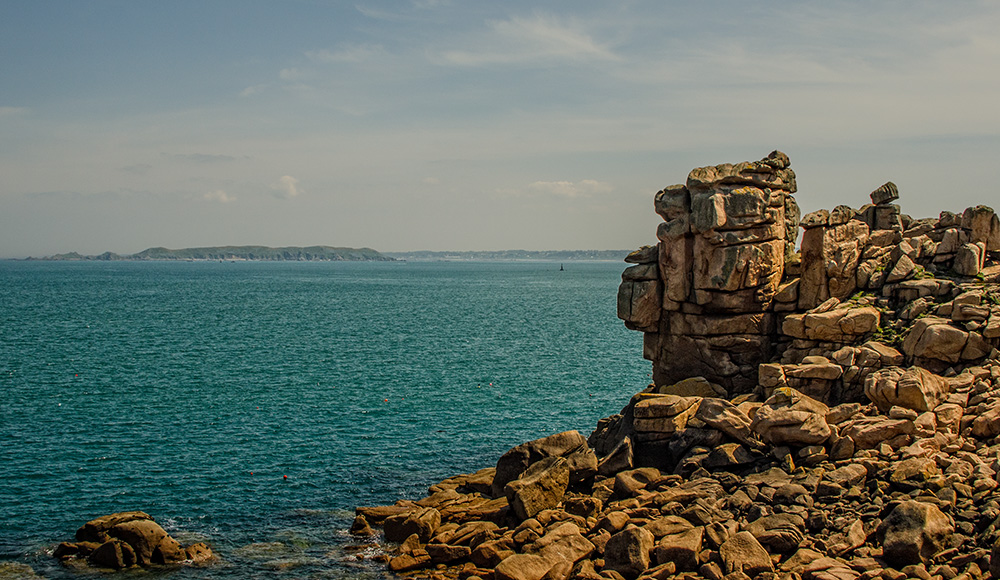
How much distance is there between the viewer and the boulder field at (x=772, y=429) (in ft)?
75.6

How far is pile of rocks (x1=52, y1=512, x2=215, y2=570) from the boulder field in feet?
20.7

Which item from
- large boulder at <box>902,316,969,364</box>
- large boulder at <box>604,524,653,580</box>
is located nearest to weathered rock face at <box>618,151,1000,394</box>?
large boulder at <box>902,316,969,364</box>

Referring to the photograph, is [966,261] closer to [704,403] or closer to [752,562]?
[704,403]

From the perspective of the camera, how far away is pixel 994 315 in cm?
3008

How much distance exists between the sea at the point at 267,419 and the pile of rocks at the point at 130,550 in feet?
2.41

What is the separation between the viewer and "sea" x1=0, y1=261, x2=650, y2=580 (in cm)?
3158

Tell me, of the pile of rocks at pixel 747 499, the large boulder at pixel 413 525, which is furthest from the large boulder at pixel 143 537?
the large boulder at pixel 413 525

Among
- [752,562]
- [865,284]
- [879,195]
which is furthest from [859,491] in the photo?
[879,195]

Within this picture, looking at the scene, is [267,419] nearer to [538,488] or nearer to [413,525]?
[413,525]

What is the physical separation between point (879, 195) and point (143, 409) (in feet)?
142

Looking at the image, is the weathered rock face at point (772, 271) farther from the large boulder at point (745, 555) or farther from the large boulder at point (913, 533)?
the large boulder at point (745, 555)

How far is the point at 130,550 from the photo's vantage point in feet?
92.6

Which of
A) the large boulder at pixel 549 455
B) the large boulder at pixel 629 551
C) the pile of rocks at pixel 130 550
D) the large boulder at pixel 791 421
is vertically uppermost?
Result: the large boulder at pixel 791 421

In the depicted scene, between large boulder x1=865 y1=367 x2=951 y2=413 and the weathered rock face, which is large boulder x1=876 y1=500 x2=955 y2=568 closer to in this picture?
large boulder x1=865 y1=367 x2=951 y2=413
